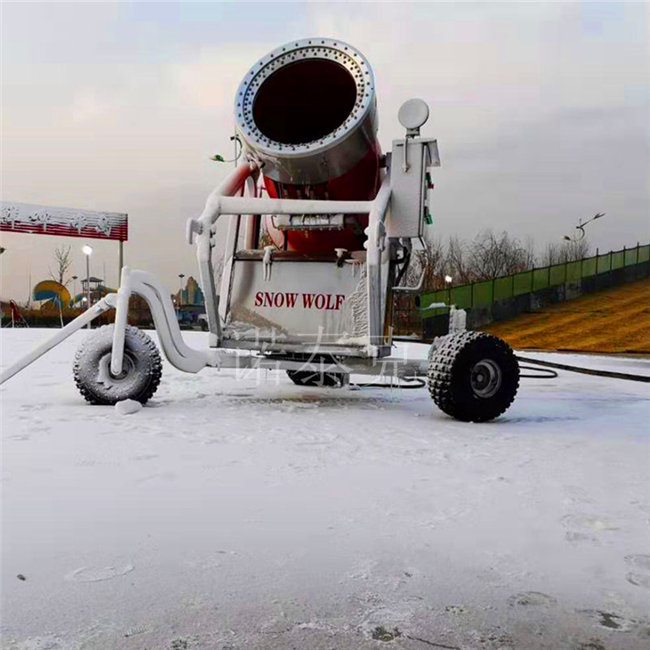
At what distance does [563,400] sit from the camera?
6.62 metres

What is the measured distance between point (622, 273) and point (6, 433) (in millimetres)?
26269

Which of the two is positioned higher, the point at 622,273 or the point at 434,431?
the point at 622,273

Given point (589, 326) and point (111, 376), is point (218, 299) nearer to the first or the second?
point (111, 376)

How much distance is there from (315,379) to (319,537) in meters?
5.45

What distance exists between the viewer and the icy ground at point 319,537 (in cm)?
166

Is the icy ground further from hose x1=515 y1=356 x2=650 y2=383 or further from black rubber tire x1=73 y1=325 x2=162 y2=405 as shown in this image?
hose x1=515 y1=356 x2=650 y2=383

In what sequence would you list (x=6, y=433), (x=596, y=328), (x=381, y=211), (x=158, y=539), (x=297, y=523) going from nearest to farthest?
(x=158, y=539) → (x=297, y=523) → (x=6, y=433) → (x=381, y=211) → (x=596, y=328)

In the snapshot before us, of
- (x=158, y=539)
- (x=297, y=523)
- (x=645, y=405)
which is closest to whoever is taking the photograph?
(x=158, y=539)

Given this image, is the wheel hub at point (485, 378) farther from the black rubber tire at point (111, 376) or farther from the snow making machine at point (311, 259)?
the black rubber tire at point (111, 376)

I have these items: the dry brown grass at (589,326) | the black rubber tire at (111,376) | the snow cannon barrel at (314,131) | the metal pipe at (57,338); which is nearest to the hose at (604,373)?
the snow cannon barrel at (314,131)

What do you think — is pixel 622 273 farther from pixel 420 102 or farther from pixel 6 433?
pixel 6 433

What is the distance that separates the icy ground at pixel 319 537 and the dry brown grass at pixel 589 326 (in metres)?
13.3

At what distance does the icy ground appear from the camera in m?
1.66

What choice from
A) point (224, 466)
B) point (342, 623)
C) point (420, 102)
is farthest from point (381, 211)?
point (342, 623)
